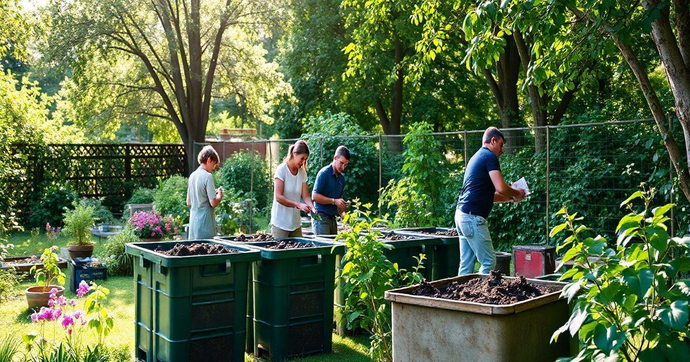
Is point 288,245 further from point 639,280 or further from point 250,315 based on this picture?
point 639,280

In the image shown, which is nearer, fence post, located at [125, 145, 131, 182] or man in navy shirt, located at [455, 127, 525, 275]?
man in navy shirt, located at [455, 127, 525, 275]

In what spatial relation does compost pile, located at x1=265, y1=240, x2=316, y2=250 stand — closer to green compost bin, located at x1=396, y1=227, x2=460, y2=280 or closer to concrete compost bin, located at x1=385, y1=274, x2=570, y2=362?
green compost bin, located at x1=396, y1=227, x2=460, y2=280

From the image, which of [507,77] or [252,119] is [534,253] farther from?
[252,119]

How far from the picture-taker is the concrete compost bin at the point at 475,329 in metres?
3.81

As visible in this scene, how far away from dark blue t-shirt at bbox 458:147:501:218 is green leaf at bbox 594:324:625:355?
11.0ft

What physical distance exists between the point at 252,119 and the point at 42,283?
15510mm

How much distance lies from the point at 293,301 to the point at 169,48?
50.9 feet

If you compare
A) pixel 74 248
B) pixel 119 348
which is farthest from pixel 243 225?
pixel 119 348

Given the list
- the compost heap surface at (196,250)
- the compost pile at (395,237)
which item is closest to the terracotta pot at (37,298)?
the compost heap surface at (196,250)

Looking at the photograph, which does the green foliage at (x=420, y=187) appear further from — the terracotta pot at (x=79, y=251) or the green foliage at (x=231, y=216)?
the terracotta pot at (x=79, y=251)

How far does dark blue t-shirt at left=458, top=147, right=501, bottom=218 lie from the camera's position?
257 inches

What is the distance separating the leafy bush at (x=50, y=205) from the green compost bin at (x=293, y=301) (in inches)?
486

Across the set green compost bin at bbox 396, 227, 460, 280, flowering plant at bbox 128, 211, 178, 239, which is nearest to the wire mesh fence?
green compost bin at bbox 396, 227, 460, 280

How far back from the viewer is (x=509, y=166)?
12.8 m
